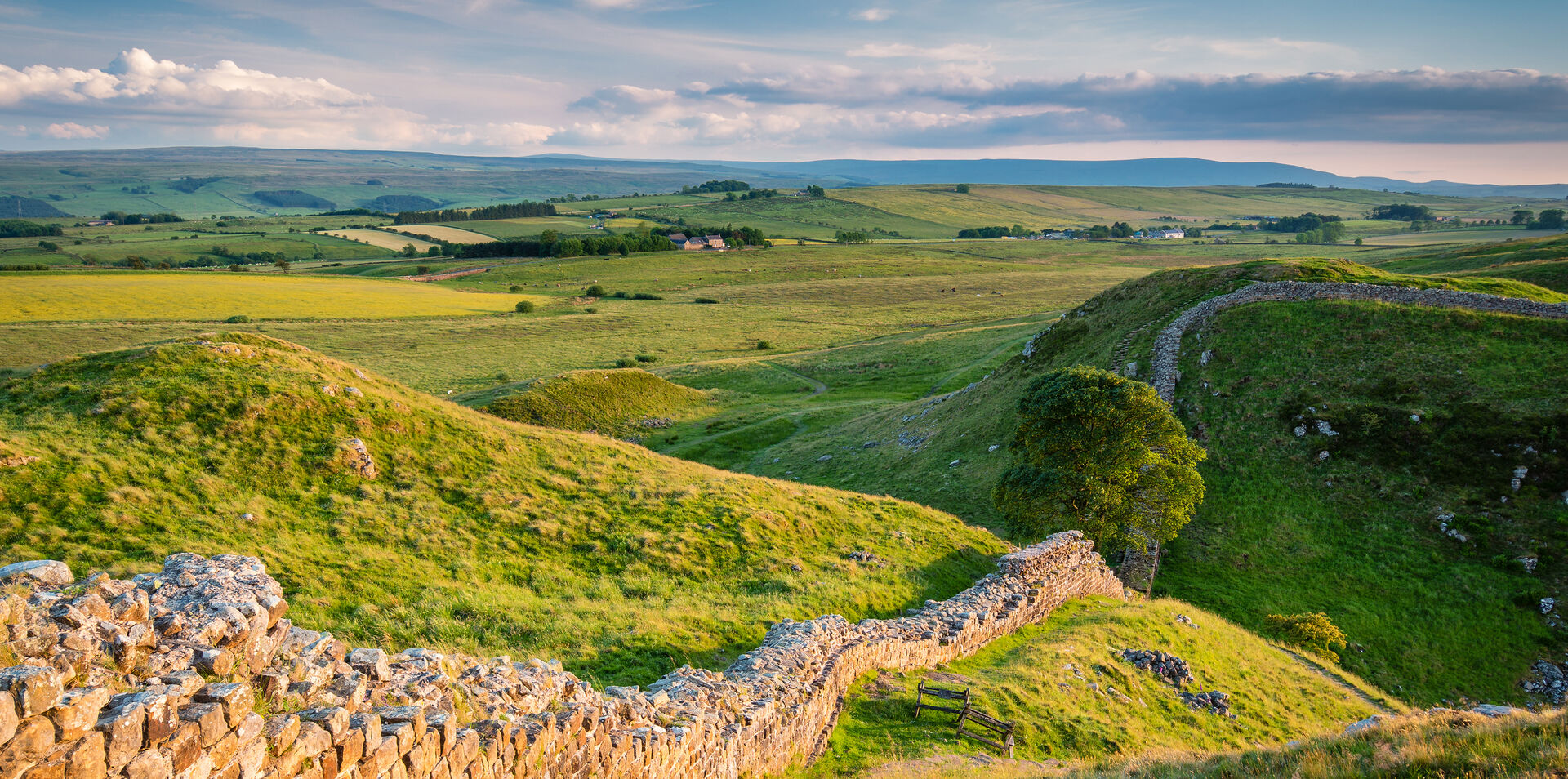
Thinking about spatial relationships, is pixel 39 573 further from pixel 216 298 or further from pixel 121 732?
pixel 216 298

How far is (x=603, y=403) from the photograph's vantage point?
57.9 metres

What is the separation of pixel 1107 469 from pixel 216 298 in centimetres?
10778

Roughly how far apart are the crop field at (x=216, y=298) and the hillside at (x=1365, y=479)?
78.9 m

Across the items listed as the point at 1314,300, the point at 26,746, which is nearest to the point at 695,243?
the point at 1314,300

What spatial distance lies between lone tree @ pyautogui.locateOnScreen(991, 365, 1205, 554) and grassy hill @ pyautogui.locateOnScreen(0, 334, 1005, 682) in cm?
402

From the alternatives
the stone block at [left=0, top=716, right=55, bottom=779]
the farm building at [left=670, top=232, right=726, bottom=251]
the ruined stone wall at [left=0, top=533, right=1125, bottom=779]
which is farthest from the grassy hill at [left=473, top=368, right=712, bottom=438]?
the farm building at [left=670, top=232, right=726, bottom=251]

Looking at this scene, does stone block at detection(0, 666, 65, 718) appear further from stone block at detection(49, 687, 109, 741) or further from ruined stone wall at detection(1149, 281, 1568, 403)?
ruined stone wall at detection(1149, 281, 1568, 403)

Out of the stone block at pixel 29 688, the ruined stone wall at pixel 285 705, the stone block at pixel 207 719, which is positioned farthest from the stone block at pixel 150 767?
the stone block at pixel 29 688

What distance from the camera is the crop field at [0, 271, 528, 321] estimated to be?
82.6 meters

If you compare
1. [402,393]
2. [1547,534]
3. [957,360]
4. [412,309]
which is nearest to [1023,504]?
[1547,534]

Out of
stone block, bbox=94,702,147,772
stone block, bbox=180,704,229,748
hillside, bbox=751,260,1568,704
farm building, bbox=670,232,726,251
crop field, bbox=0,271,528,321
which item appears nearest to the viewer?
stone block, bbox=94,702,147,772

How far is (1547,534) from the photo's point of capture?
28.2 m

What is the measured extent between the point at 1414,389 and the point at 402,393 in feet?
142

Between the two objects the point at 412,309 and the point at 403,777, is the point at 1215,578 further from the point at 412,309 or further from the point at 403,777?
the point at 412,309
